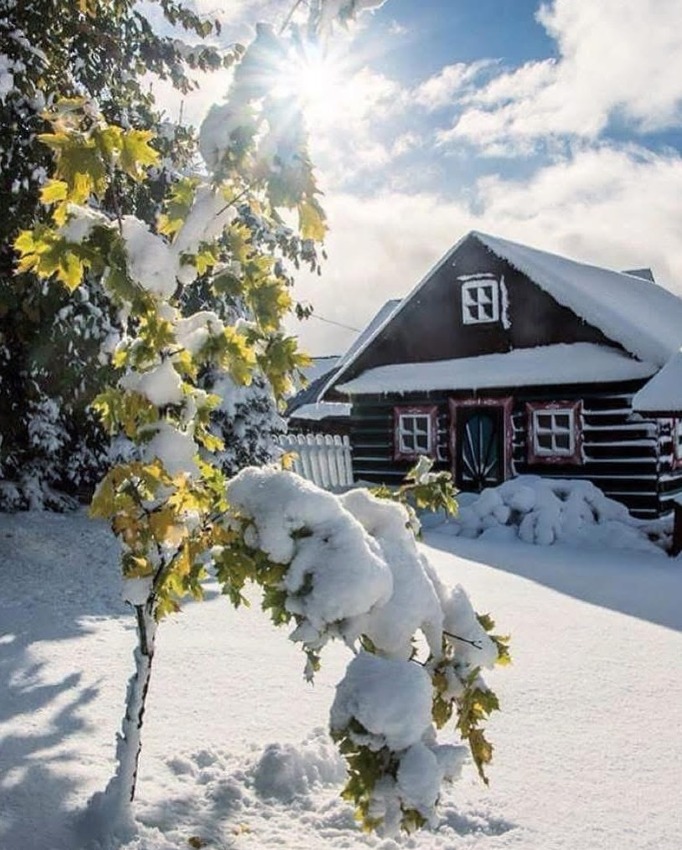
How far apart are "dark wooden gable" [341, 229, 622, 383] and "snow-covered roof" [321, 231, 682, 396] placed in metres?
0.16

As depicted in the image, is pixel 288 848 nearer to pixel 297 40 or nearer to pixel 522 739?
pixel 522 739

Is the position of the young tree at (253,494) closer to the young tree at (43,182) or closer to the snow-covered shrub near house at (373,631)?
the snow-covered shrub near house at (373,631)

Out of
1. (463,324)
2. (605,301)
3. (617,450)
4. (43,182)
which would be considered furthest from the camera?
(463,324)

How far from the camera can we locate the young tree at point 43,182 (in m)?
7.29

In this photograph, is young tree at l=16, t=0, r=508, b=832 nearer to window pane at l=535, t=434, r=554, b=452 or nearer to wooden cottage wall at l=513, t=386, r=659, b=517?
wooden cottage wall at l=513, t=386, r=659, b=517

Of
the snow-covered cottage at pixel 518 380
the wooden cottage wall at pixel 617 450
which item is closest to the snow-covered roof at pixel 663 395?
the snow-covered cottage at pixel 518 380

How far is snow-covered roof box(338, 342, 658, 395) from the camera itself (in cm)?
1391

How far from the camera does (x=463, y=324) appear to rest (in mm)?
16781

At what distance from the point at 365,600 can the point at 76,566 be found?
7.05m

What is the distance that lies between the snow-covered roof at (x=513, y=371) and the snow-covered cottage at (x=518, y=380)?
1.3 inches

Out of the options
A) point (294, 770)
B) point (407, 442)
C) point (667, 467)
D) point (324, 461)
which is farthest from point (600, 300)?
point (294, 770)

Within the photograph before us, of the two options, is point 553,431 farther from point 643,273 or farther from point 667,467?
point 643,273

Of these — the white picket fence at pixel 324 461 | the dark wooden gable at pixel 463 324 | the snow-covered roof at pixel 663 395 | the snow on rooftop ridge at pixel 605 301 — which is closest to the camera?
the snow-covered roof at pixel 663 395

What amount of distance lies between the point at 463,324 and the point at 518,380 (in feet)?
8.22
